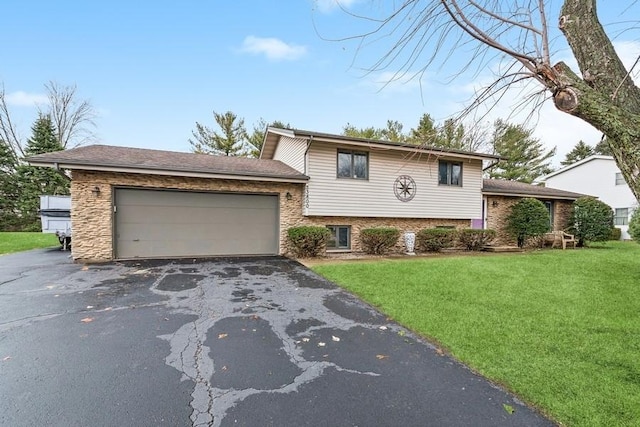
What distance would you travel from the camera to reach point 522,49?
250 centimetres

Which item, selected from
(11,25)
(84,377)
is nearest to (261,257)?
(84,377)

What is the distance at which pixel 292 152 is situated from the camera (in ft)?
39.5

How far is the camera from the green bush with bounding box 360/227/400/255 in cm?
1073

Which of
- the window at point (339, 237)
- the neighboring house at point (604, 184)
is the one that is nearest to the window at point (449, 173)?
the window at point (339, 237)

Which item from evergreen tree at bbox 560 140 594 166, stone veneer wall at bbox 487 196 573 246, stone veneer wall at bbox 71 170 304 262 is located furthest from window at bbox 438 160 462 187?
evergreen tree at bbox 560 140 594 166

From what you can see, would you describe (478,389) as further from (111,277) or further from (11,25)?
(11,25)

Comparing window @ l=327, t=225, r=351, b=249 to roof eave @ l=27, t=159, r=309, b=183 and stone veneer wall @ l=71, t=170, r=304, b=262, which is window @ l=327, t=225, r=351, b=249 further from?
stone veneer wall @ l=71, t=170, r=304, b=262

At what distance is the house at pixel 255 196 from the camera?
8.88 m

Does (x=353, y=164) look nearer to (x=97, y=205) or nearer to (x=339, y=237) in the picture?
(x=339, y=237)

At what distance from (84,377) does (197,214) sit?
7533 mm

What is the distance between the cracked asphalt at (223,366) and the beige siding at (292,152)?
6.39 metres

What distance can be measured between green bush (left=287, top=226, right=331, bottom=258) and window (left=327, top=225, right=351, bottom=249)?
2.89 feet

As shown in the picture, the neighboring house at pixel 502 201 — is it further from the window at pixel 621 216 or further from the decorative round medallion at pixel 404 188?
the window at pixel 621 216

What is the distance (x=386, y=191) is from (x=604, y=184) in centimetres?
1919
